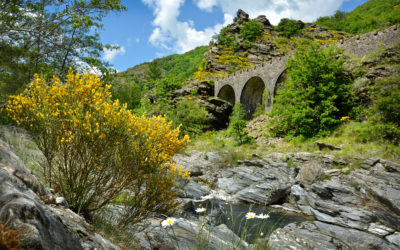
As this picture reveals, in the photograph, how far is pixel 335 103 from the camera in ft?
50.9

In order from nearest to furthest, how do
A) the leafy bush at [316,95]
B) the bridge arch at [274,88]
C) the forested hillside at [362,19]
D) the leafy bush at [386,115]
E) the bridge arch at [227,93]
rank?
the leafy bush at [386,115], the leafy bush at [316,95], the bridge arch at [274,88], the bridge arch at [227,93], the forested hillside at [362,19]

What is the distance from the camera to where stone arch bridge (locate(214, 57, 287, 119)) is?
23469mm

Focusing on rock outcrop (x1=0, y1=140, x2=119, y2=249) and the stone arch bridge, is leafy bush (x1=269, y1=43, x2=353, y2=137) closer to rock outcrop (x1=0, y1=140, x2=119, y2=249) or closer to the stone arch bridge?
the stone arch bridge

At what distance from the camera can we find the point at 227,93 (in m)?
32.1

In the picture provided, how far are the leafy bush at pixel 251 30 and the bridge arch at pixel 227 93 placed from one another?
18.1 meters

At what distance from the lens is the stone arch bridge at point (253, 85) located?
2347cm

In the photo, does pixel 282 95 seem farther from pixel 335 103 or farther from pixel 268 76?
pixel 268 76

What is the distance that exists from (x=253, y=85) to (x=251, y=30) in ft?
70.0

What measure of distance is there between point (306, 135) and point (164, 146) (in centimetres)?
1406

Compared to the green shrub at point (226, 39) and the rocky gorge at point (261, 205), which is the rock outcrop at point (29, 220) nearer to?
the rocky gorge at point (261, 205)

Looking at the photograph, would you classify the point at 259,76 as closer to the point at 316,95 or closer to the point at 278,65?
the point at 278,65

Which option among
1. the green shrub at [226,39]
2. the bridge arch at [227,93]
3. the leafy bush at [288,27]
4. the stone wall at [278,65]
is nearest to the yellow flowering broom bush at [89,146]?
the stone wall at [278,65]

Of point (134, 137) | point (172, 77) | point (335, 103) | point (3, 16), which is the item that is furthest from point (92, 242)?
point (172, 77)

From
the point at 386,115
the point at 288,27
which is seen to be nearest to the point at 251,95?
the point at 386,115
